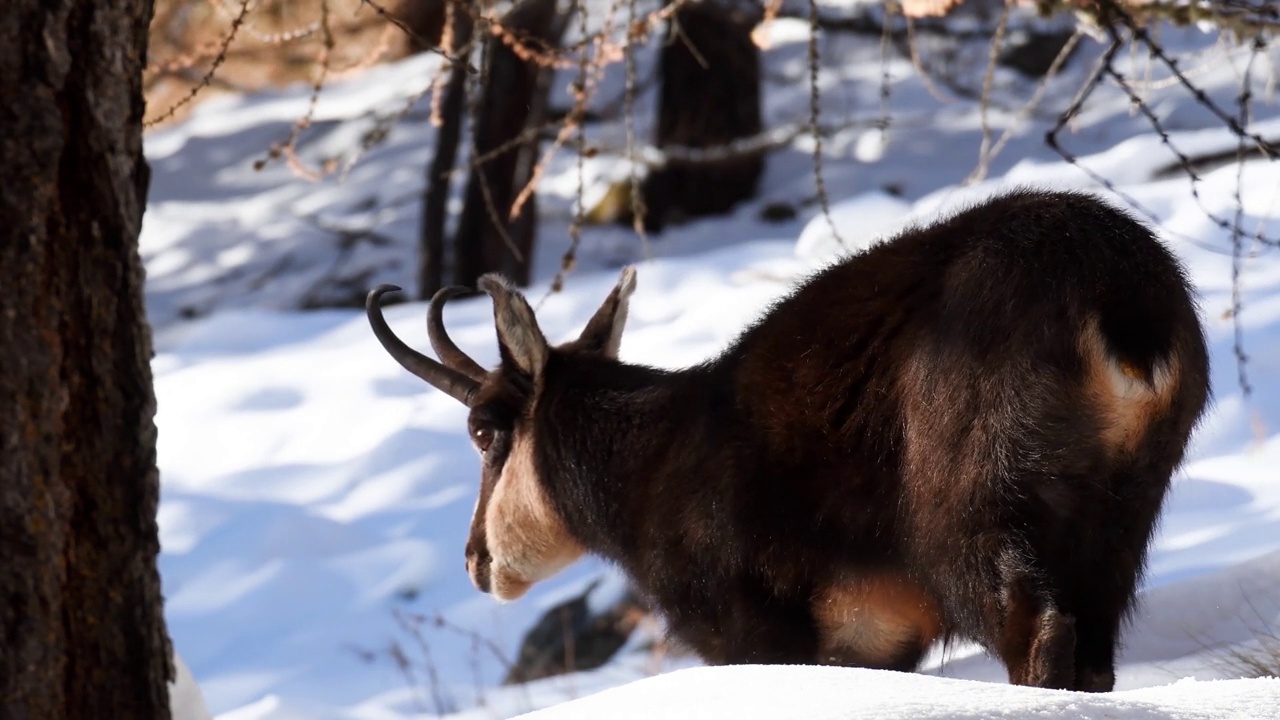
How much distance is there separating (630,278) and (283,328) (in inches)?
258

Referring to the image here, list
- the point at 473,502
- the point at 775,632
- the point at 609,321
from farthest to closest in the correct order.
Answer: the point at 473,502 → the point at 609,321 → the point at 775,632

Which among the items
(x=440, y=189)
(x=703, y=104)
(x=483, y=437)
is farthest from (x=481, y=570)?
(x=703, y=104)

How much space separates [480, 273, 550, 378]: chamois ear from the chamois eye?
0.78ft

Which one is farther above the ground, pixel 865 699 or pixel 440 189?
pixel 865 699

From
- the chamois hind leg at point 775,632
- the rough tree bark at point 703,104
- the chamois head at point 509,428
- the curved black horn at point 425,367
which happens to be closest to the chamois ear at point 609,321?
the chamois head at point 509,428

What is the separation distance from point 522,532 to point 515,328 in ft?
2.20

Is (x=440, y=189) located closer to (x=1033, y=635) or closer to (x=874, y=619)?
(x=874, y=619)

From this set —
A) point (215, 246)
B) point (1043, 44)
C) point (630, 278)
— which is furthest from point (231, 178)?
point (630, 278)

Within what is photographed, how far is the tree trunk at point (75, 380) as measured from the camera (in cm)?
205

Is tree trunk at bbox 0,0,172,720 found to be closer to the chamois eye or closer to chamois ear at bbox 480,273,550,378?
chamois ear at bbox 480,273,550,378

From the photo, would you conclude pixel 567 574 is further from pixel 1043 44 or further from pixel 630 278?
pixel 1043 44

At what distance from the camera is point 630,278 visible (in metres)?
4.59

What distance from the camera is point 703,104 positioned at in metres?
13.7

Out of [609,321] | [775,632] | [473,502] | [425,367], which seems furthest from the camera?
[473,502]
